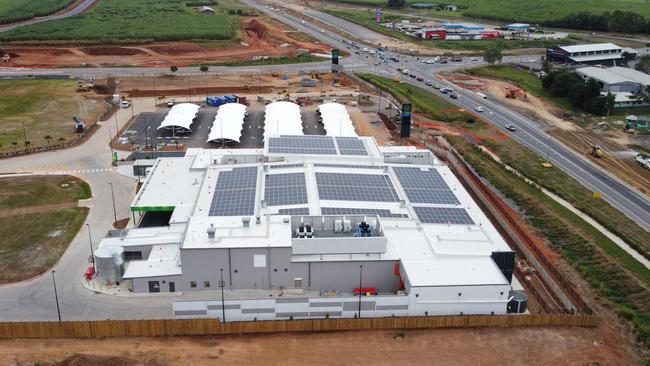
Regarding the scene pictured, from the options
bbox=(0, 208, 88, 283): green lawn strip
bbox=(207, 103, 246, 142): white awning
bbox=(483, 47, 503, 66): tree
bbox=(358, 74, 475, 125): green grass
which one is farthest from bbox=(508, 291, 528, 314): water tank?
bbox=(483, 47, 503, 66): tree

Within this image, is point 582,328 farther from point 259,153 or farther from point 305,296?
point 259,153

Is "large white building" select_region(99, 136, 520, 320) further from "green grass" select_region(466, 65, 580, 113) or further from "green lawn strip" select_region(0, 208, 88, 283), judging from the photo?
"green grass" select_region(466, 65, 580, 113)

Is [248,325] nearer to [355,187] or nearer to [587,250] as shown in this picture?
[355,187]

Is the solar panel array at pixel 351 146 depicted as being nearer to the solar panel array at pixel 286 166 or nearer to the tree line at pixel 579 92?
the solar panel array at pixel 286 166

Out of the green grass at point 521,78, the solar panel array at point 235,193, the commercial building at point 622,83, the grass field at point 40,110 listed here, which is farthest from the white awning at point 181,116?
the commercial building at point 622,83

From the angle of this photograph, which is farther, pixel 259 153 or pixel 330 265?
pixel 259 153

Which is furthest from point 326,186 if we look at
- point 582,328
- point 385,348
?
point 582,328
